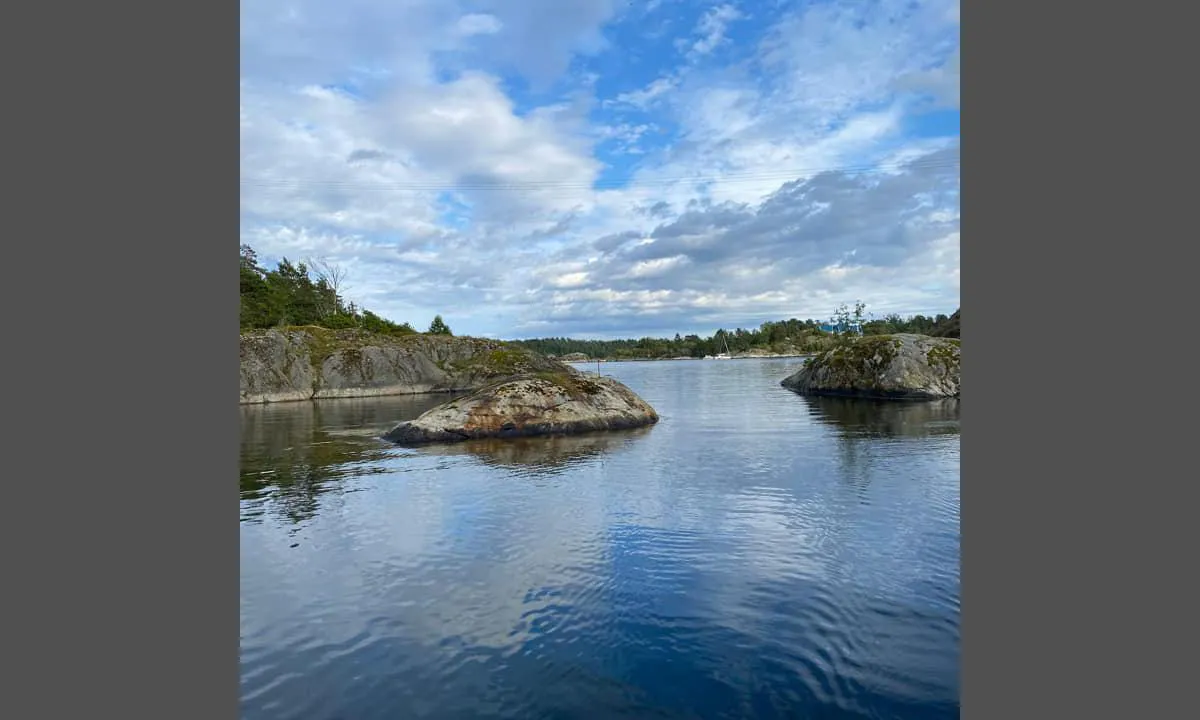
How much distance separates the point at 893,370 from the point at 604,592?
45.1 meters

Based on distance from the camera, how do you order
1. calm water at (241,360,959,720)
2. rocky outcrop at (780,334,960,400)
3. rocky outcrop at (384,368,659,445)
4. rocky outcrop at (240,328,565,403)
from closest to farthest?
calm water at (241,360,959,720) → rocky outcrop at (384,368,659,445) → rocky outcrop at (780,334,960,400) → rocky outcrop at (240,328,565,403)

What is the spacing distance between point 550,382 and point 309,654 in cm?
2259

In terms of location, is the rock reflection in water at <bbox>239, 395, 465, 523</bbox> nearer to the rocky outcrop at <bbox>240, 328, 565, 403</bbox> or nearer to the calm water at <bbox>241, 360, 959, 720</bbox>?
the calm water at <bbox>241, 360, 959, 720</bbox>

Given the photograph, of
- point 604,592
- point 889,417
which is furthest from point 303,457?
point 889,417

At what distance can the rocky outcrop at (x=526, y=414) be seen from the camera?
86.6 ft

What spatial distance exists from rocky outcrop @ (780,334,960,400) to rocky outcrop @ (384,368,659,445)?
25929 mm

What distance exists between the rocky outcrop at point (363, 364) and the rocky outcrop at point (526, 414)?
140 ft

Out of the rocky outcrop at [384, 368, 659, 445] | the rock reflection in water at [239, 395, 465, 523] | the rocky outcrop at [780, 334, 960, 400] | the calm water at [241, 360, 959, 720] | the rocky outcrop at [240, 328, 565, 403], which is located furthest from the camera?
the rocky outcrop at [240, 328, 565, 403]

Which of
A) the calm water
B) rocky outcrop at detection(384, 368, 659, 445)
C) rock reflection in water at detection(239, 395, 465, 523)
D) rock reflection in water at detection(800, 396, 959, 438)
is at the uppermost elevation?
rocky outcrop at detection(384, 368, 659, 445)

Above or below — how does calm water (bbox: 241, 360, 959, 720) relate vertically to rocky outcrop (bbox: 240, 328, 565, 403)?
below

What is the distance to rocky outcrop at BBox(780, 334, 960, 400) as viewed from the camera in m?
45.5

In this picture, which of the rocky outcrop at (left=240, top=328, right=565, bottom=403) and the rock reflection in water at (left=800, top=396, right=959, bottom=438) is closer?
the rock reflection in water at (left=800, top=396, right=959, bottom=438)

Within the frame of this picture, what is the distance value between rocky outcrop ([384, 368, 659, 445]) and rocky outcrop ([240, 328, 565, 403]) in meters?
42.5

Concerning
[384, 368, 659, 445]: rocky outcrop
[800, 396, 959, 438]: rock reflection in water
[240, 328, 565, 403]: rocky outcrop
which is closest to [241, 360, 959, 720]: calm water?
[384, 368, 659, 445]: rocky outcrop
